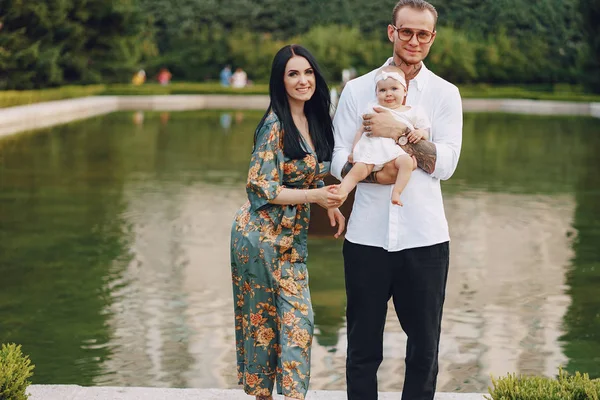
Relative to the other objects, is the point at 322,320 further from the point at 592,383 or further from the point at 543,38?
the point at 543,38

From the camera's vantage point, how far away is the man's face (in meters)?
4.08

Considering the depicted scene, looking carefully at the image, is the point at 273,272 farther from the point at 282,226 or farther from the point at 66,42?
the point at 66,42

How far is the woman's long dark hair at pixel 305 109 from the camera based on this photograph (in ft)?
14.5

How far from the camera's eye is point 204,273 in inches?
351

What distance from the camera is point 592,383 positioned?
390 cm

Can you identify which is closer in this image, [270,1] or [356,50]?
[356,50]

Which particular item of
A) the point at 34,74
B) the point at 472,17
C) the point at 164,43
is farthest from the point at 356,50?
the point at 34,74

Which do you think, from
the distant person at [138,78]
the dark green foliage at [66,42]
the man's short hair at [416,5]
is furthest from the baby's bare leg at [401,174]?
the distant person at [138,78]

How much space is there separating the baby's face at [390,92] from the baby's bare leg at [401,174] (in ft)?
0.66

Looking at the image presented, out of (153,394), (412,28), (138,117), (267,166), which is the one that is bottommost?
(138,117)

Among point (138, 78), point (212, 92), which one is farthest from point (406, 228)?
point (138, 78)

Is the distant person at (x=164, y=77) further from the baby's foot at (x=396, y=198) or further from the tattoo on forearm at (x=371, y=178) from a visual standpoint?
the baby's foot at (x=396, y=198)

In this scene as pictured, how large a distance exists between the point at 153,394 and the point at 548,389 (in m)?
1.75

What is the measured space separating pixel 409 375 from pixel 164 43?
53.4m
